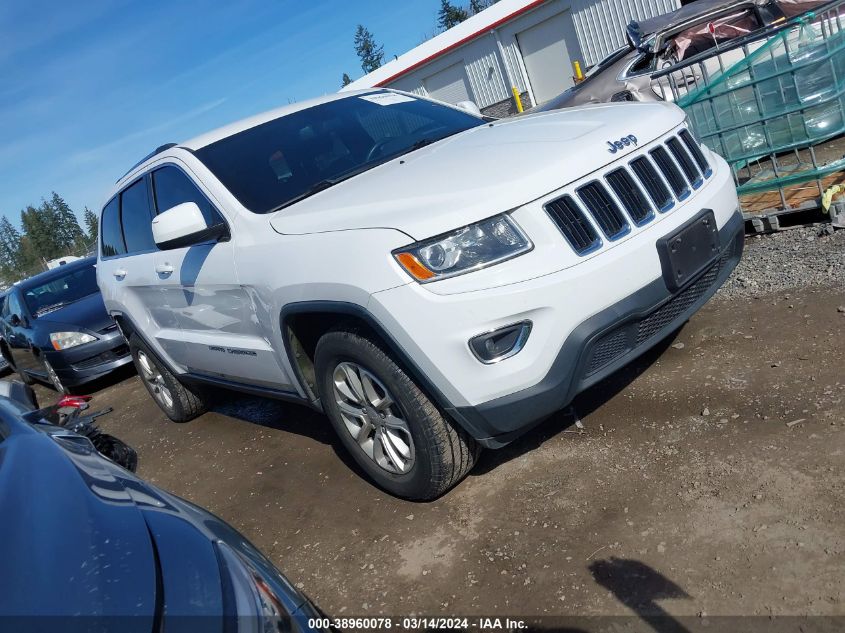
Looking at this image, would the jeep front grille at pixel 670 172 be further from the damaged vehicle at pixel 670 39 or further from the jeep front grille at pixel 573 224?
the damaged vehicle at pixel 670 39

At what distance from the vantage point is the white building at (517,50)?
20.4 metres

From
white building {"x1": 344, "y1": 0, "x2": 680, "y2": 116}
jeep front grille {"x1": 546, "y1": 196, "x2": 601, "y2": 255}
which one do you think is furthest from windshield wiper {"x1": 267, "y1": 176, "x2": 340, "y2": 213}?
white building {"x1": 344, "y1": 0, "x2": 680, "y2": 116}

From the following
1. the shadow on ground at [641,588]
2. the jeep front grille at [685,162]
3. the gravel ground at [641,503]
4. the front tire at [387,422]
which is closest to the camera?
the shadow on ground at [641,588]

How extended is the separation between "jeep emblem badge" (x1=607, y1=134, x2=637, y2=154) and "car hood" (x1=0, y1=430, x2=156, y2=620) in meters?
2.27

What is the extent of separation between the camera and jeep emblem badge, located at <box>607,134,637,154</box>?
10.0 feet

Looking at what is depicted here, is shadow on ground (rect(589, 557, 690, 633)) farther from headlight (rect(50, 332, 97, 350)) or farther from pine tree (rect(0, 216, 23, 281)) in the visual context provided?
pine tree (rect(0, 216, 23, 281))

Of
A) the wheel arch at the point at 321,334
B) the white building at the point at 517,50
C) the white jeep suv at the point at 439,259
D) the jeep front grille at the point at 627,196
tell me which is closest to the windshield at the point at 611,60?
the white jeep suv at the point at 439,259

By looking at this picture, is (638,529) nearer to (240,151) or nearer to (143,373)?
(240,151)

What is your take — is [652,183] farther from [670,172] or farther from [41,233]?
[41,233]

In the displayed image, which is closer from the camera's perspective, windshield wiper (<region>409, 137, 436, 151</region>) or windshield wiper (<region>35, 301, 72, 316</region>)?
windshield wiper (<region>409, 137, 436, 151</region>)

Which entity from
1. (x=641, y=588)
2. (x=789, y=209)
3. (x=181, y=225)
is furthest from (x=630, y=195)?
(x=789, y=209)

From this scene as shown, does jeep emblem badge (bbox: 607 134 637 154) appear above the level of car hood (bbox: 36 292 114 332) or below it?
above

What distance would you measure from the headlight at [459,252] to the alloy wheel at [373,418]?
1.97ft

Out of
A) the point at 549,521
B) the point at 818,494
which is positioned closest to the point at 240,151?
the point at 549,521
